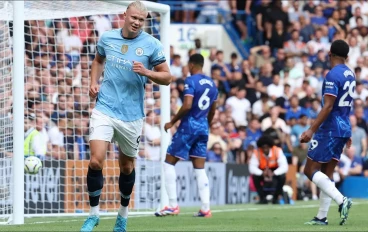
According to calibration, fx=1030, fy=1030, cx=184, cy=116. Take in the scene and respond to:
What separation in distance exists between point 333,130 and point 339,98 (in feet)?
1.30

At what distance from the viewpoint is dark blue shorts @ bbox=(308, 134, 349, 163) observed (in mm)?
12477

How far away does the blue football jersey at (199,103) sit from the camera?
47.6 ft

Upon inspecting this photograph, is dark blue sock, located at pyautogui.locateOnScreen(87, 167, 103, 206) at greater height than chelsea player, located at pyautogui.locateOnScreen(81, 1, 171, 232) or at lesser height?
lesser

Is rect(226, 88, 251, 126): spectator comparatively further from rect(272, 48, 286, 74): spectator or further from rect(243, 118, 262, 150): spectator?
rect(272, 48, 286, 74): spectator

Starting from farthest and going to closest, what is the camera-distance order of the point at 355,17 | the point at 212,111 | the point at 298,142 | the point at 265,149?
1. the point at 355,17
2. the point at 298,142
3. the point at 265,149
4. the point at 212,111

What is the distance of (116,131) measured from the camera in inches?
408

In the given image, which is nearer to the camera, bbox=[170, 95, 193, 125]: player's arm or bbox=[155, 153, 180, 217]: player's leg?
bbox=[170, 95, 193, 125]: player's arm

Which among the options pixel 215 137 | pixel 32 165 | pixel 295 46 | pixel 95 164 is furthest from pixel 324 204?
pixel 295 46

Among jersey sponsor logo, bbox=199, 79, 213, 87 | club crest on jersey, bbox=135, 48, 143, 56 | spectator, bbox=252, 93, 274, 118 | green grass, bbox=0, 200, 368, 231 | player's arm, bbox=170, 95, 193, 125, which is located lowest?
green grass, bbox=0, 200, 368, 231

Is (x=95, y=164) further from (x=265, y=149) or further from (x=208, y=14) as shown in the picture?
(x=208, y=14)

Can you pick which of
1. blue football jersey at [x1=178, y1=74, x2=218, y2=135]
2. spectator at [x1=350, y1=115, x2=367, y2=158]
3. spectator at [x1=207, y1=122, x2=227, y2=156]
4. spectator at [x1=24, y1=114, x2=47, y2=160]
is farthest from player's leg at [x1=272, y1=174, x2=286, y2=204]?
blue football jersey at [x1=178, y1=74, x2=218, y2=135]

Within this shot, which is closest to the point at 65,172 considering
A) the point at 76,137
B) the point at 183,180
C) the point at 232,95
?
the point at 76,137

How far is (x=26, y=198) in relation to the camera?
1658cm

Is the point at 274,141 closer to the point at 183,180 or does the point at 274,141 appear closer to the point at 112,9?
the point at 183,180
